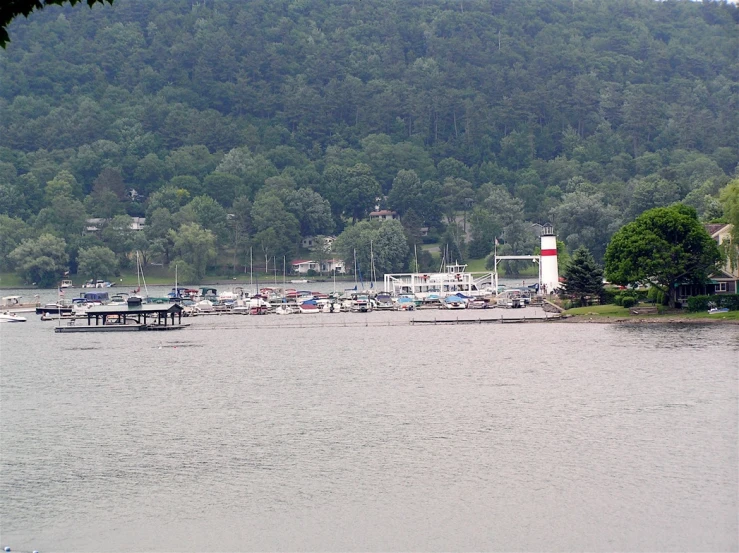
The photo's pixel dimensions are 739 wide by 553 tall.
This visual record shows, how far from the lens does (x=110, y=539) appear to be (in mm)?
28594

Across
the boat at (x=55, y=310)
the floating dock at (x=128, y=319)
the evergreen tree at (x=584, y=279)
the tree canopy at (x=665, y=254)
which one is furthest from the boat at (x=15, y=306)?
the tree canopy at (x=665, y=254)

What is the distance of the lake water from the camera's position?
28875 mm

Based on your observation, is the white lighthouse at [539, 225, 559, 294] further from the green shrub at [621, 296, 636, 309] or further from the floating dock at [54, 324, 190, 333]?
the floating dock at [54, 324, 190, 333]

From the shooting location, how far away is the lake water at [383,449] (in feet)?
94.7

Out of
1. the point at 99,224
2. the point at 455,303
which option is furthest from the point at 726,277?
the point at 99,224

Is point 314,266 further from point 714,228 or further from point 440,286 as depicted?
point 714,228

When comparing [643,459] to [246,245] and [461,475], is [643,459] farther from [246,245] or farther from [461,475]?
[246,245]

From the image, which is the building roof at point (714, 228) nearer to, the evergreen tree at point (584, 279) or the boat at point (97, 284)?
the evergreen tree at point (584, 279)

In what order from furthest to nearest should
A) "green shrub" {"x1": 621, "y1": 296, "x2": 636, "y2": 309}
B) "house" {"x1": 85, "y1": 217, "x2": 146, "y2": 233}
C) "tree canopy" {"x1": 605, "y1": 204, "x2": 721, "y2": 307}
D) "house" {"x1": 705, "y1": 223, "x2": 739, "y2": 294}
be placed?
"house" {"x1": 85, "y1": 217, "x2": 146, "y2": 233} < "green shrub" {"x1": 621, "y1": 296, "x2": 636, "y2": 309} < "house" {"x1": 705, "y1": 223, "x2": 739, "y2": 294} < "tree canopy" {"x1": 605, "y1": 204, "x2": 721, "y2": 307}

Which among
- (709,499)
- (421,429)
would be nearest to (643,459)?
(709,499)

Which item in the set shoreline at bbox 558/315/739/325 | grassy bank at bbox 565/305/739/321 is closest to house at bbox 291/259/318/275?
grassy bank at bbox 565/305/739/321

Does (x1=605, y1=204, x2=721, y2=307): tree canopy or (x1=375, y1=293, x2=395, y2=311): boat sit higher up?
(x1=605, y1=204, x2=721, y2=307): tree canopy

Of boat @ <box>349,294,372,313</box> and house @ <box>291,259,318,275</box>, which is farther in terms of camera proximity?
house @ <box>291,259,318,275</box>

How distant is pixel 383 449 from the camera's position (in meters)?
37.4
